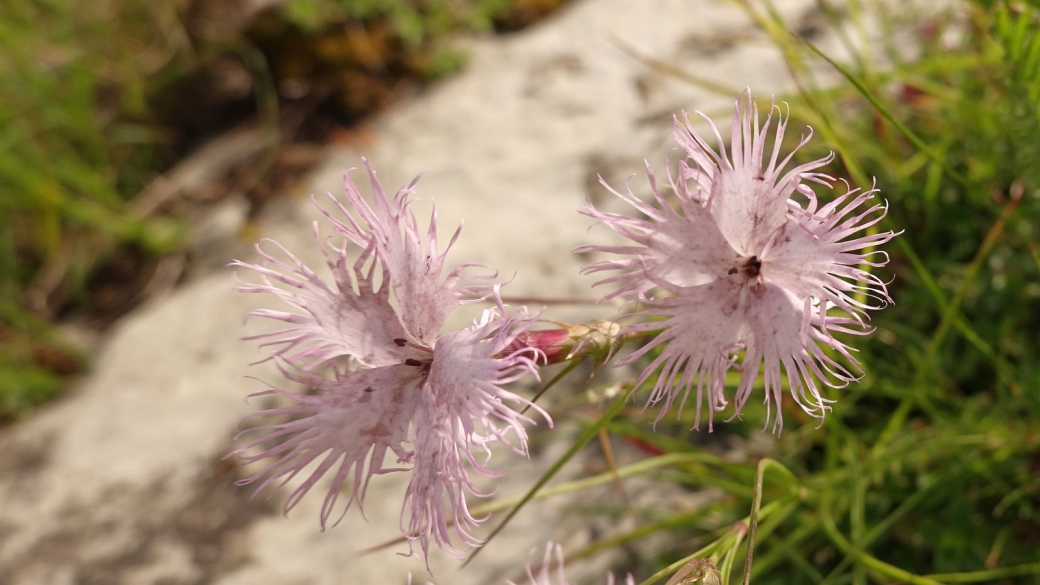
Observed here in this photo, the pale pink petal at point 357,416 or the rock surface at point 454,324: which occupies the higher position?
the rock surface at point 454,324

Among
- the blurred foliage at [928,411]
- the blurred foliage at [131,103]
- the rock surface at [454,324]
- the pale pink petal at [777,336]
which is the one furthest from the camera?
the blurred foliage at [131,103]

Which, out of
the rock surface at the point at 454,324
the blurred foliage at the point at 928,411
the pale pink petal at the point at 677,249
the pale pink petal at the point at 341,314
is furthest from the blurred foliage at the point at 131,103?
the pale pink petal at the point at 677,249

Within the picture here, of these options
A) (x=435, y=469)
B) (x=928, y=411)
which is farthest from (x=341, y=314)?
(x=928, y=411)

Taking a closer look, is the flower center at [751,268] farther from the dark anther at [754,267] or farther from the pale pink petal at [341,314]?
the pale pink petal at [341,314]

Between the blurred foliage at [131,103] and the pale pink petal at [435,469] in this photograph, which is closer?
the pale pink petal at [435,469]

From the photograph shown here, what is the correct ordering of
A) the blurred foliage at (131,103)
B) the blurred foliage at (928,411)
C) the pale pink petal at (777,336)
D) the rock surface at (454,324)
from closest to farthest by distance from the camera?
1. the pale pink petal at (777,336)
2. the blurred foliage at (928,411)
3. the rock surface at (454,324)
4. the blurred foliage at (131,103)

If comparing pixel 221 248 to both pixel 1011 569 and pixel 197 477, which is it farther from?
pixel 1011 569

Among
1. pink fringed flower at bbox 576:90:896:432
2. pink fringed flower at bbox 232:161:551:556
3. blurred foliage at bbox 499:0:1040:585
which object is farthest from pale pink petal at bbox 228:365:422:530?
blurred foliage at bbox 499:0:1040:585

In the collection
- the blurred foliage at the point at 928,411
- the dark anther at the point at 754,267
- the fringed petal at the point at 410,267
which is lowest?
the blurred foliage at the point at 928,411
